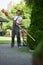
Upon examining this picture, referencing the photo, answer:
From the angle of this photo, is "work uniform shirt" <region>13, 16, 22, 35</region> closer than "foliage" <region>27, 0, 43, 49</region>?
No

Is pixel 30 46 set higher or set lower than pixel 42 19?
lower

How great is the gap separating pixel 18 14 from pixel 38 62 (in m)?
8.98

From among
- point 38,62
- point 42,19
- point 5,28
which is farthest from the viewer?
point 5,28

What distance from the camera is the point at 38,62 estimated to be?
3.32 meters

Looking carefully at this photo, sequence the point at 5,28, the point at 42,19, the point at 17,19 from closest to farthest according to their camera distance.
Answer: the point at 42,19, the point at 17,19, the point at 5,28

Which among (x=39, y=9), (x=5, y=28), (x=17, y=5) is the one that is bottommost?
(x=5, y=28)

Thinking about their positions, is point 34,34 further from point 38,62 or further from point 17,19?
point 38,62

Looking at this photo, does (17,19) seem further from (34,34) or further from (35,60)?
(35,60)

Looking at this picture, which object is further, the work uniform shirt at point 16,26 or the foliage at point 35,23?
the work uniform shirt at point 16,26

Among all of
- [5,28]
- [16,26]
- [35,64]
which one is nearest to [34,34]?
[16,26]

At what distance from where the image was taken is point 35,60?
3.34 meters

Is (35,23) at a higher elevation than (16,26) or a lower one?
higher

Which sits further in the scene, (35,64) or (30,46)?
(30,46)

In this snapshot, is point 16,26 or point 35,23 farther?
point 16,26
